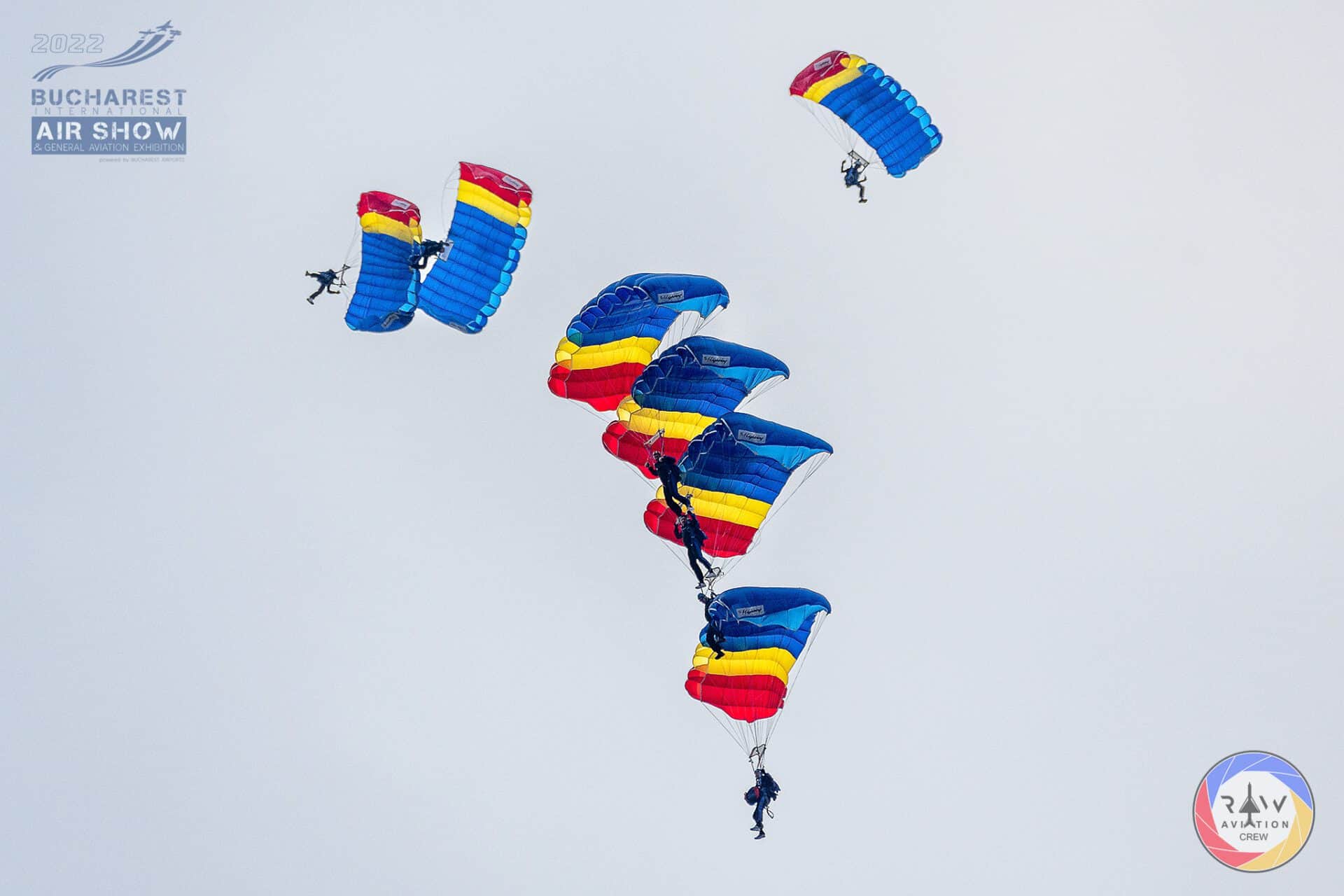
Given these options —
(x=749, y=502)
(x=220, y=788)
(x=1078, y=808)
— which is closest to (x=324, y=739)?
(x=220, y=788)

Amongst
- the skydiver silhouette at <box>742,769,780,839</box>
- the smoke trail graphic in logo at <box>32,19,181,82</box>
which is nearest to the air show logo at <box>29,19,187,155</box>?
the smoke trail graphic in logo at <box>32,19,181,82</box>

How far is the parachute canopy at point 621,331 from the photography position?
31906mm

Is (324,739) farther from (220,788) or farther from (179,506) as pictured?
(179,506)

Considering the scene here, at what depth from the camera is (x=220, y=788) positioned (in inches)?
2258

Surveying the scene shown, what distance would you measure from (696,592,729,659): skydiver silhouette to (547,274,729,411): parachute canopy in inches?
182

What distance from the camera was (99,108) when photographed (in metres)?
52.5

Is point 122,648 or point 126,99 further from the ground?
point 126,99

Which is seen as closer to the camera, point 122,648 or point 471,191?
point 471,191

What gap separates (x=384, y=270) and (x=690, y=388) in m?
7.24

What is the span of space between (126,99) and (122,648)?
801 inches

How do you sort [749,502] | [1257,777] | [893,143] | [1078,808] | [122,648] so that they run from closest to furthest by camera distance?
[749,502] < [893,143] < [1257,777] < [1078,808] < [122,648]

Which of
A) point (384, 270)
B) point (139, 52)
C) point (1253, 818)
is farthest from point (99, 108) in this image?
point (1253, 818)

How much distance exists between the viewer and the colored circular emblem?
48000 mm

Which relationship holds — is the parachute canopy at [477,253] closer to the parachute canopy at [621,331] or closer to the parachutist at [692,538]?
the parachute canopy at [621,331]
